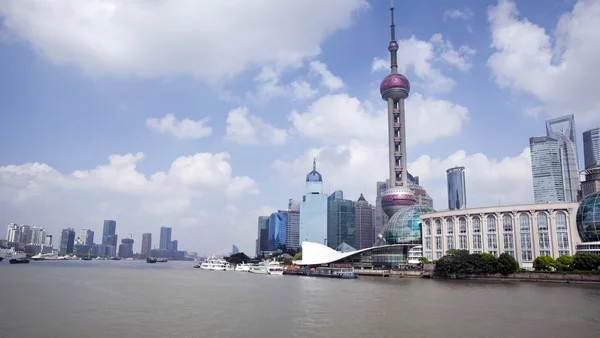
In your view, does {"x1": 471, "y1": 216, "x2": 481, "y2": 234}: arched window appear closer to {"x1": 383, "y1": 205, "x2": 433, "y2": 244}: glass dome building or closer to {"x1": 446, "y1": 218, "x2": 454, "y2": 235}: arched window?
{"x1": 446, "y1": 218, "x2": 454, "y2": 235}: arched window

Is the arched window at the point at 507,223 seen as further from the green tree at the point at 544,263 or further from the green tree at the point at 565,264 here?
the green tree at the point at 565,264

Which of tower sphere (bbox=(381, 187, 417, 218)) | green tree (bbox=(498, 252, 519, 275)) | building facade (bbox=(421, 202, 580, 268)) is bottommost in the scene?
green tree (bbox=(498, 252, 519, 275))

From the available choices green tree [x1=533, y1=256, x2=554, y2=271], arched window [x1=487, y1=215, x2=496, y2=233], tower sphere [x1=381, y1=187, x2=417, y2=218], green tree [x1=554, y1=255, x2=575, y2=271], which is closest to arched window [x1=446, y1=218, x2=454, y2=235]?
→ arched window [x1=487, y1=215, x2=496, y2=233]

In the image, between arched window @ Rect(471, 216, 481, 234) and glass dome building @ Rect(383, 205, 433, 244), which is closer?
arched window @ Rect(471, 216, 481, 234)

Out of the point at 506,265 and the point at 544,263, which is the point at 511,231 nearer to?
the point at 544,263

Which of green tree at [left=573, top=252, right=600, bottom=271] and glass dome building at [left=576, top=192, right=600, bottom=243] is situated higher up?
glass dome building at [left=576, top=192, right=600, bottom=243]

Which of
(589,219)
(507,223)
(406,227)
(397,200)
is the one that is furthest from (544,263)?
(397,200)

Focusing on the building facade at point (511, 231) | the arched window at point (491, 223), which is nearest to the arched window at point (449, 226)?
the building facade at point (511, 231)
